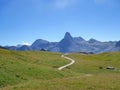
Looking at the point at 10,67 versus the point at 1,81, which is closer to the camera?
the point at 1,81

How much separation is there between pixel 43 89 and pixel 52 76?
61.9 ft

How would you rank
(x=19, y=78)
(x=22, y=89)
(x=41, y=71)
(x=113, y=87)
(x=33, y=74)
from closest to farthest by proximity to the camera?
1. (x=22, y=89)
2. (x=113, y=87)
3. (x=19, y=78)
4. (x=33, y=74)
5. (x=41, y=71)

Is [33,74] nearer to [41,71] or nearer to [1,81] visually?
[41,71]

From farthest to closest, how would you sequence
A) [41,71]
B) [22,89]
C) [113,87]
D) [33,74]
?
[41,71]
[33,74]
[113,87]
[22,89]

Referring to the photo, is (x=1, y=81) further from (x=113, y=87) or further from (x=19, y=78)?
(x=113, y=87)

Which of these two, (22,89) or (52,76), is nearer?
(22,89)

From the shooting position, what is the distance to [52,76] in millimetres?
48656

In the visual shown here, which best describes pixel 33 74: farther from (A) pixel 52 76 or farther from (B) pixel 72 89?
(B) pixel 72 89

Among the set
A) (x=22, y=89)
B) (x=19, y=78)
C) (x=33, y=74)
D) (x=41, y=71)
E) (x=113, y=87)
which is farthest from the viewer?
(x=41, y=71)

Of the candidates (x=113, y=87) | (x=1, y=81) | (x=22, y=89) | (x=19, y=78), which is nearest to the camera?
(x=22, y=89)

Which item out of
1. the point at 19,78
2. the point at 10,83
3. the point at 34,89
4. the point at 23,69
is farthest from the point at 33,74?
the point at 34,89

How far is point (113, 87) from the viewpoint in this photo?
32.3 metres

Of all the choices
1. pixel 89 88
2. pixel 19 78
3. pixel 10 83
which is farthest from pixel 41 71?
pixel 89 88

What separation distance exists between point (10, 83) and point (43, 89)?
341 inches
